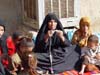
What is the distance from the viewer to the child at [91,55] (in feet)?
20.5

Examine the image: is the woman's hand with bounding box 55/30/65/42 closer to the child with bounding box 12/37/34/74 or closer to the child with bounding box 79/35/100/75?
the child with bounding box 79/35/100/75

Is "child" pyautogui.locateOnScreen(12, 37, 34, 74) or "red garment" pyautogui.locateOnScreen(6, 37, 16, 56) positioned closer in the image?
"child" pyautogui.locateOnScreen(12, 37, 34, 74)

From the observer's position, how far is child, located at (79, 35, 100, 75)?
6.26 m

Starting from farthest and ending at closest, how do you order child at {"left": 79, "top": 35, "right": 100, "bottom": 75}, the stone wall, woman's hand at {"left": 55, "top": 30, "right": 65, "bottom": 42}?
1. the stone wall
2. woman's hand at {"left": 55, "top": 30, "right": 65, "bottom": 42}
3. child at {"left": 79, "top": 35, "right": 100, "bottom": 75}

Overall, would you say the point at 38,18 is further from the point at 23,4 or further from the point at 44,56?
the point at 44,56

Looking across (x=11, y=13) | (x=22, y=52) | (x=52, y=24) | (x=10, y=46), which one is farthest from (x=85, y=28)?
(x=11, y=13)

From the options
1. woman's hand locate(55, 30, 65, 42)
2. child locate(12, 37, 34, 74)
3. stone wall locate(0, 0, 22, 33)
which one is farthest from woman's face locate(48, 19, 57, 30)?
stone wall locate(0, 0, 22, 33)

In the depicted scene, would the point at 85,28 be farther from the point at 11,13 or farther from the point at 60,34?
the point at 11,13

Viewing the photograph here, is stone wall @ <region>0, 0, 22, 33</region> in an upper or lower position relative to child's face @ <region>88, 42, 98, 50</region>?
upper

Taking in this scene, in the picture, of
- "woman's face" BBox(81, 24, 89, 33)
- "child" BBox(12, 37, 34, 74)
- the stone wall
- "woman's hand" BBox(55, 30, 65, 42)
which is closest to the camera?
"child" BBox(12, 37, 34, 74)

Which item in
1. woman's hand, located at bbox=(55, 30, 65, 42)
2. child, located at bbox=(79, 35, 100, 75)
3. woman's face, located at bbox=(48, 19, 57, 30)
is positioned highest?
woman's face, located at bbox=(48, 19, 57, 30)

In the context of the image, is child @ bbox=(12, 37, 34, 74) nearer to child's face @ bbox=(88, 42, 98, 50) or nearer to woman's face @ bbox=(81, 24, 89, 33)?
child's face @ bbox=(88, 42, 98, 50)

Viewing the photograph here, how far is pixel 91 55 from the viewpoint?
6336 mm

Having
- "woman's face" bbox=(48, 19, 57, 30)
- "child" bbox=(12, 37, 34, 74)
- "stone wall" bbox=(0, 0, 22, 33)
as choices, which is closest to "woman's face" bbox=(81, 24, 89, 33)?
"woman's face" bbox=(48, 19, 57, 30)
